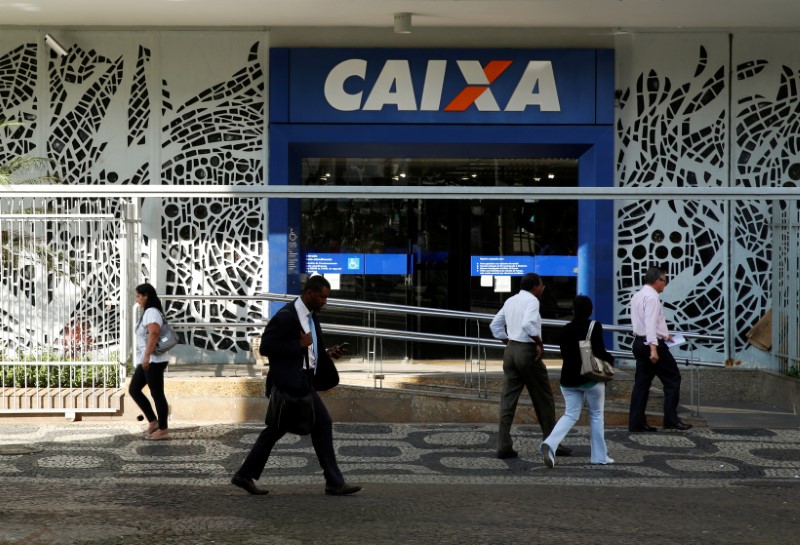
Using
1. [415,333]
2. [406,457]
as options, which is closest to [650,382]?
[415,333]

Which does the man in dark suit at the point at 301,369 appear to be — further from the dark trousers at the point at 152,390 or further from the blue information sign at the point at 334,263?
the blue information sign at the point at 334,263

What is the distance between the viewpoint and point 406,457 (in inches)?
401

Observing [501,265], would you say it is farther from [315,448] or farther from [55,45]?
[315,448]

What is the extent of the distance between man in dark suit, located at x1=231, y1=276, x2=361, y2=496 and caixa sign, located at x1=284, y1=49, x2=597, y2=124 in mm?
7084

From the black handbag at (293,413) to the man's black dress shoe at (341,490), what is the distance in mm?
569

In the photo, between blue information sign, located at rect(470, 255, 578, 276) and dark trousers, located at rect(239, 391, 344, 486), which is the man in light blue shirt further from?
blue information sign, located at rect(470, 255, 578, 276)

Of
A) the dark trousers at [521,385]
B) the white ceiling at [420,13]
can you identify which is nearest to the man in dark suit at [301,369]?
the dark trousers at [521,385]

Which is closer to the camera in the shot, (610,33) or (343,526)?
(343,526)

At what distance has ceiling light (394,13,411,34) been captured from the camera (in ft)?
45.9

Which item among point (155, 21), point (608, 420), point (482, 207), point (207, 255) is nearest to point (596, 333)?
point (608, 420)

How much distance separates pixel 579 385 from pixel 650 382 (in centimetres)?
209

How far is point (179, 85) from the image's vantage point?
592 inches

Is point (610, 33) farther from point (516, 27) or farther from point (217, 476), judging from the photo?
point (217, 476)

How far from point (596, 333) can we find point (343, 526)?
3444 millimetres
